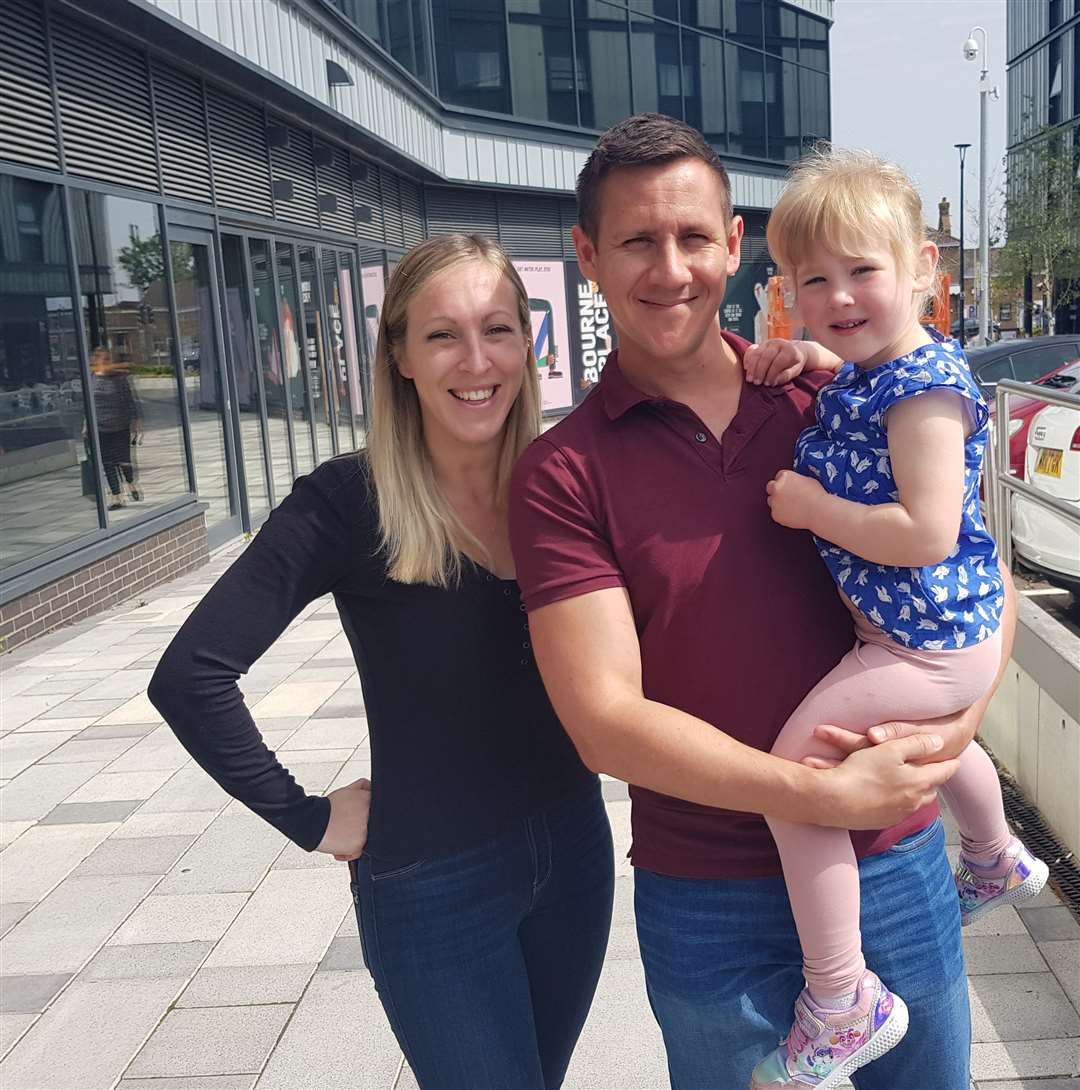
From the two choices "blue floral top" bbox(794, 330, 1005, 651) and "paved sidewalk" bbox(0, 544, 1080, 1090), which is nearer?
"blue floral top" bbox(794, 330, 1005, 651)

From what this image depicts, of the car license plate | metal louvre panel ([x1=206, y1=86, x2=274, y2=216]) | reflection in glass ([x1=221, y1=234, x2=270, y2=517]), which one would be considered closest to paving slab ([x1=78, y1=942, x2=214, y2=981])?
the car license plate

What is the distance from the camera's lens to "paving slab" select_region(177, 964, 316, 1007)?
11.7 ft

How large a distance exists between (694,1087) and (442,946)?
449 mm

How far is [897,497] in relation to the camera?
5.91ft

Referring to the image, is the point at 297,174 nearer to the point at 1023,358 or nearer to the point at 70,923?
the point at 1023,358

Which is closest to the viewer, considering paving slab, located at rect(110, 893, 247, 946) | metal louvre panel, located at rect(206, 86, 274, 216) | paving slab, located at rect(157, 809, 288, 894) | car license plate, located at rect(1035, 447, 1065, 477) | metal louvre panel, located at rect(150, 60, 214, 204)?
paving slab, located at rect(110, 893, 247, 946)

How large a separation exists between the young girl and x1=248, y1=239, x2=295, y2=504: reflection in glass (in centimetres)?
1173

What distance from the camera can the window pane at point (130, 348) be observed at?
9391 mm

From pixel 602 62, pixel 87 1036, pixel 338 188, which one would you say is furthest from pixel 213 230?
pixel 602 62

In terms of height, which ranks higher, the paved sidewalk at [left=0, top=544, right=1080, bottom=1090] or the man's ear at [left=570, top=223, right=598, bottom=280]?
the man's ear at [left=570, top=223, right=598, bottom=280]

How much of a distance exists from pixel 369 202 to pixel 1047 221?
27536mm

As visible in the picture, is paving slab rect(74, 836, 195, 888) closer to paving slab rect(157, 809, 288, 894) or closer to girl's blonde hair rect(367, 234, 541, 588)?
paving slab rect(157, 809, 288, 894)

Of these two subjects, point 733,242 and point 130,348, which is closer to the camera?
point 733,242

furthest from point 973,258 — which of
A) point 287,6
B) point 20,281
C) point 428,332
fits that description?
point 428,332
